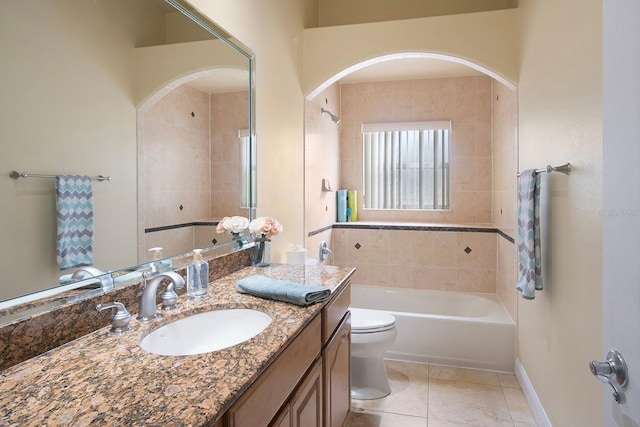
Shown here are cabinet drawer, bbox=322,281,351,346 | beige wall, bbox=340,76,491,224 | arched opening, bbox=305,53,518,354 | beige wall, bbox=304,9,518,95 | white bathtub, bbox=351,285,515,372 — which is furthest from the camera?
beige wall, bbox=340,76,491,224

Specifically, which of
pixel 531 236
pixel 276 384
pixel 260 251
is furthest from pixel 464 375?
pixel 276 384

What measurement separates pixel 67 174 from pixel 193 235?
0.67 m

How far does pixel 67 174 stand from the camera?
1.08 metres

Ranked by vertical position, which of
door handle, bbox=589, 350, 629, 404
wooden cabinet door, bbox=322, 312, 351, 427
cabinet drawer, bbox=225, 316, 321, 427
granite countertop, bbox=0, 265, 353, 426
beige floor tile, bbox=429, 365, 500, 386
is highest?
door handle, bbox=589, 350, 629, 404

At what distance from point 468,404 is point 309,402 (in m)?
1.51

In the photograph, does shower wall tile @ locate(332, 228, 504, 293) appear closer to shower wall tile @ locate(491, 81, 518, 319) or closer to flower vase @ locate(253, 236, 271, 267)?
shower wall tile @ locate(491, 81, 518, 319)

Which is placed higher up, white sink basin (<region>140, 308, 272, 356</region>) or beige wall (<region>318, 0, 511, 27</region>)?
beige wall (<region>318, 0, 511, 27</region>)

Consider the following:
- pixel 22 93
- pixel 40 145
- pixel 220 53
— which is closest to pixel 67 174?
pixel 40 145

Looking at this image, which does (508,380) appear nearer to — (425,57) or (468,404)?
(468,404)

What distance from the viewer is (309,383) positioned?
1.35 m

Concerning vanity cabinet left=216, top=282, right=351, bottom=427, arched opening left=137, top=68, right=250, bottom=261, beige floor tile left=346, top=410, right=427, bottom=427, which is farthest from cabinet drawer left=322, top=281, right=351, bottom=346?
beige floor tile left=346, top=410, right=427, bottom=427

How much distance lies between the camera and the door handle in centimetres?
75

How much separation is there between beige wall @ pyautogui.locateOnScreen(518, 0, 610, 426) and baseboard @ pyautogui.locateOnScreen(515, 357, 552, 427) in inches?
2.2

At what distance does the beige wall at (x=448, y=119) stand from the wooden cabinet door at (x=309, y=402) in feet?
9.73
